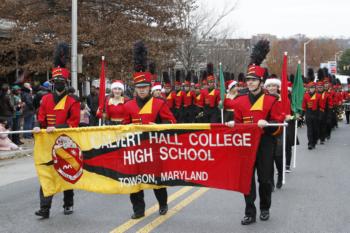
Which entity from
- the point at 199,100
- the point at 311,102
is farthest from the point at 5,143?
the point at 311,102

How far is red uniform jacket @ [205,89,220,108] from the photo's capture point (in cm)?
1817

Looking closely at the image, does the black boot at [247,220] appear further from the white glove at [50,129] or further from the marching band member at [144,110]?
the white glove at [50,129]

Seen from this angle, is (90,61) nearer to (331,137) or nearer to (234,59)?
(331,137)

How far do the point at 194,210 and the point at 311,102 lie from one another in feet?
31.9

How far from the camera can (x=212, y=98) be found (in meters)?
18.2

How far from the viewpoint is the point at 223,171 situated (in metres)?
7.23

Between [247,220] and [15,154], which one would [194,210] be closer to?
[247,220]

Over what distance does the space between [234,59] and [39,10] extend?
2912cm

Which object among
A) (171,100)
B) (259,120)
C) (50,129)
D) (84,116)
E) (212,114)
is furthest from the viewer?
(171,100)

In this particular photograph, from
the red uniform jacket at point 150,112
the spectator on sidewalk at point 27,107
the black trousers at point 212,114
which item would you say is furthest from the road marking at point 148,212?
the spectator on sidewalk at point 27,107

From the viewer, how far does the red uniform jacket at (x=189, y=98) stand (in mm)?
20609

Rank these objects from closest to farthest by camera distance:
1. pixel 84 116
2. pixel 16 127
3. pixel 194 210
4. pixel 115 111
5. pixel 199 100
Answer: pixel 194 210 < pixel 115 111 < pixel 16 127 < pixel 84 116 < pixel 199 100

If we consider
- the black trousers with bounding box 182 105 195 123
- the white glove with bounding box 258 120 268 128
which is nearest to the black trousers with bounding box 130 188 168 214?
the white glove with bounding box 258 120 268 128

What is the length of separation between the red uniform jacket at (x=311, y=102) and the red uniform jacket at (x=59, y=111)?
10325 mm
